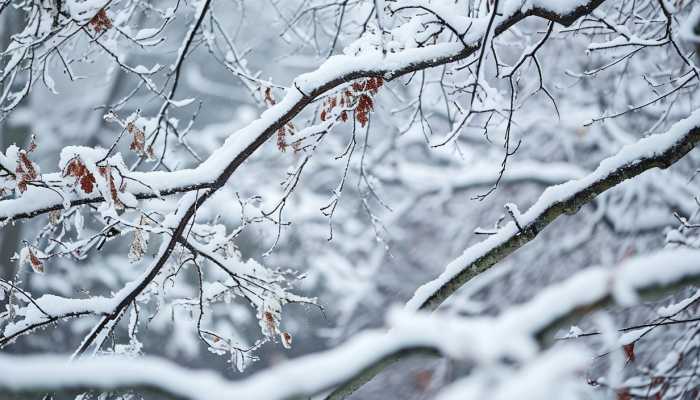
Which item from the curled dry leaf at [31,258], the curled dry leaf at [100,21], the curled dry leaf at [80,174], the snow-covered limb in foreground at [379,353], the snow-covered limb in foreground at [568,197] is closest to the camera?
the snow-covered limb in foreground at [379,353]

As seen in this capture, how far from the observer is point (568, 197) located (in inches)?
82.9

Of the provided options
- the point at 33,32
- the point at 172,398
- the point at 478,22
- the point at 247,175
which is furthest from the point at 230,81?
the point at 172,398

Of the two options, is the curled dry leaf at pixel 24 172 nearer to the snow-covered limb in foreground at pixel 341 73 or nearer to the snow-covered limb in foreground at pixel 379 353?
the snow-covered limb in foreground at pixel 341 73

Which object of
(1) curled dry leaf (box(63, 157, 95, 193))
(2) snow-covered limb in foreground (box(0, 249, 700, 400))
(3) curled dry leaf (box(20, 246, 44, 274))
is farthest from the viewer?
(3) curled dry leaf (box(20, 246, 44, 274))

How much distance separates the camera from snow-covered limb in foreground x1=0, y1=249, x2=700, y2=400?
885 mm

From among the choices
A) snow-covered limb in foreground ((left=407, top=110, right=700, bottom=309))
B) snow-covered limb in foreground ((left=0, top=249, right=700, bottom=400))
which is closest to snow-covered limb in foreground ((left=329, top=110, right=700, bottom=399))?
snow-covered limb in foreground ((left=407, top=110, right=700, bottom=309))

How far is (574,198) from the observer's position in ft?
6.90

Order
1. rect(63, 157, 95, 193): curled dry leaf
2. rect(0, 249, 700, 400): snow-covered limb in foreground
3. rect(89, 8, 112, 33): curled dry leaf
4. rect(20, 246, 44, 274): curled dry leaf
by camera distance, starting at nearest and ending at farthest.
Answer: rect(0, 249, 700, 400): snow-covered limb in foreground → rect(63, 157, 95, 193): curled dry leaf → rect(20, 246, 44, 274): curled dry leaf → rect(89, 8, 112, 33): curled dry leaf

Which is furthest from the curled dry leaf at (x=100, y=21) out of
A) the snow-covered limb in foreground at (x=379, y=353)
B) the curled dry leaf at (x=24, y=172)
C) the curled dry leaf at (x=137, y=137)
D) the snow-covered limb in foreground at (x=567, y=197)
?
the snow-covered limb in foreground at (x=379, y=353)

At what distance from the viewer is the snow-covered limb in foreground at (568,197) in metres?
2.05

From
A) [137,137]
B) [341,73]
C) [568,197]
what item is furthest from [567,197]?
[137,137]

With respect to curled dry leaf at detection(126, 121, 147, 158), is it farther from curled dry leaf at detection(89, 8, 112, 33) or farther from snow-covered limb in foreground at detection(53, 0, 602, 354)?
curled dry leaf at detection(89, 8, 112, 33)

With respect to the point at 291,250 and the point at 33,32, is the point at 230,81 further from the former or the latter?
the point at 33,32

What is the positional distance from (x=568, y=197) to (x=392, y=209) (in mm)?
1310
